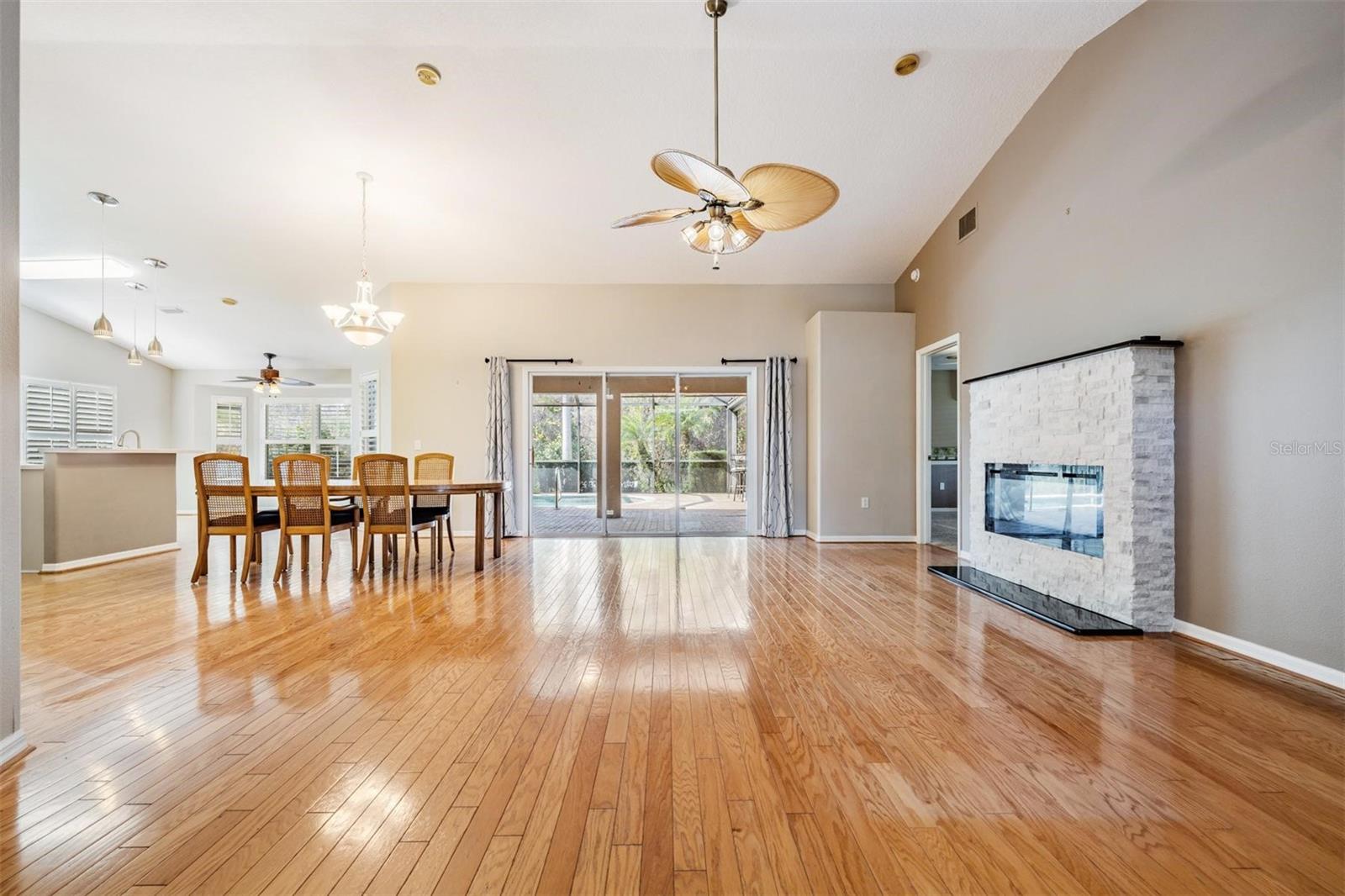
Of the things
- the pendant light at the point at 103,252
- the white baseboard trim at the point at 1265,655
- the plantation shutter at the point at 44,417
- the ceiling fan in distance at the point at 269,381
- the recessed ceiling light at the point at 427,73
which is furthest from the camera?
the ceiling fan in distance at the point at 269,381

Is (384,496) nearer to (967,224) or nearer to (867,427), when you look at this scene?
(867,427)

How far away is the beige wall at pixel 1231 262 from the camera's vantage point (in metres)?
2.41

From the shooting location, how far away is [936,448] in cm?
607

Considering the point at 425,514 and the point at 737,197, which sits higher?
the point at 737,197

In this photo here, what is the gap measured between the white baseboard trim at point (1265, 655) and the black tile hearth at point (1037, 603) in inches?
9.1

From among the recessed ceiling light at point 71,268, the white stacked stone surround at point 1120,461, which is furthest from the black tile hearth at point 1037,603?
the recessed ceiling light at point 71,268

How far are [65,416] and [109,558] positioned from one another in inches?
189

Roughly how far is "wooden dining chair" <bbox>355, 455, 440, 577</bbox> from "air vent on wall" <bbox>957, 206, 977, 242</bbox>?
5409 millimetres

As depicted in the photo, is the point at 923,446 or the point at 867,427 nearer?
the point at 923,446

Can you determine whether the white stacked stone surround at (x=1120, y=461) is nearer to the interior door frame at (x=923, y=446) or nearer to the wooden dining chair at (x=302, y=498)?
the interior door frame at (x=923, y=446)

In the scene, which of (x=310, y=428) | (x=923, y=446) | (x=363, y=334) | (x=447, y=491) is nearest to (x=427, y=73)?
(x=363, y=334)

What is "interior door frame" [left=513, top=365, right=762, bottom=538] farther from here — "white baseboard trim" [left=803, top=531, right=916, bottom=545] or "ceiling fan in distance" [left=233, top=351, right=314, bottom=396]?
"ceiling fan in distance" [left=233, top=351, right=314, bottom=396]

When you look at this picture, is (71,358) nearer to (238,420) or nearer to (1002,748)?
(238,420)

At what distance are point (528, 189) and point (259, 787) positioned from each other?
15.6 ft
